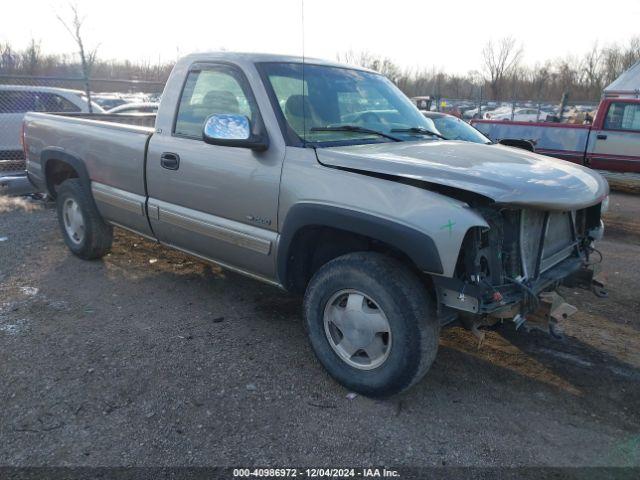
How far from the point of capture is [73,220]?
5391mm

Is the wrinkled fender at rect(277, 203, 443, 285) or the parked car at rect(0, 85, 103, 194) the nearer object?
the wrinkled fender at rect(277, 203, 443, 285)

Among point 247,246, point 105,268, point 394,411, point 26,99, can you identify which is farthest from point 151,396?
point 26,99

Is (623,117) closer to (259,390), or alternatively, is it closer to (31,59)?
(259,390)

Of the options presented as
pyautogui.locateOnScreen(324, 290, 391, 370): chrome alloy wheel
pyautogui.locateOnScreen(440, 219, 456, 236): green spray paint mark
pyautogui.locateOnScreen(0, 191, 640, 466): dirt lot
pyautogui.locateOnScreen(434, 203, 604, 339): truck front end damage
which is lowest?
pyautogui.locateOnScreen(0, 191, 640, 466): dirt lot

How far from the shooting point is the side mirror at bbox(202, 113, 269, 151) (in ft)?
10.6

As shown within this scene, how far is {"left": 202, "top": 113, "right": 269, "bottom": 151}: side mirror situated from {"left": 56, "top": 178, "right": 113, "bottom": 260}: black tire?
7.73ft

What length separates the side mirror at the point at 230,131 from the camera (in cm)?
323

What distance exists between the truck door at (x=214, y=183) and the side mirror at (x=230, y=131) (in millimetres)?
170

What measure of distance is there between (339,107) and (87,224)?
2906mm

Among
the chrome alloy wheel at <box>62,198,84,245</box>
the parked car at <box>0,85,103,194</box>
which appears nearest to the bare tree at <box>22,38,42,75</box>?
the parked car at <box>0,85,103,194</box>

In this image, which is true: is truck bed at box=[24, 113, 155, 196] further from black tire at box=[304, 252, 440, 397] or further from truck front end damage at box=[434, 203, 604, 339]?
truck front end damage at box=[434, 203, 604, 339]

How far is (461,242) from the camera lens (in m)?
2.54

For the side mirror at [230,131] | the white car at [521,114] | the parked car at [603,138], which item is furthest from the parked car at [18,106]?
the white car at [521,114]

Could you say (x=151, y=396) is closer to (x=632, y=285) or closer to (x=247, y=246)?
(x=247, y=246)
